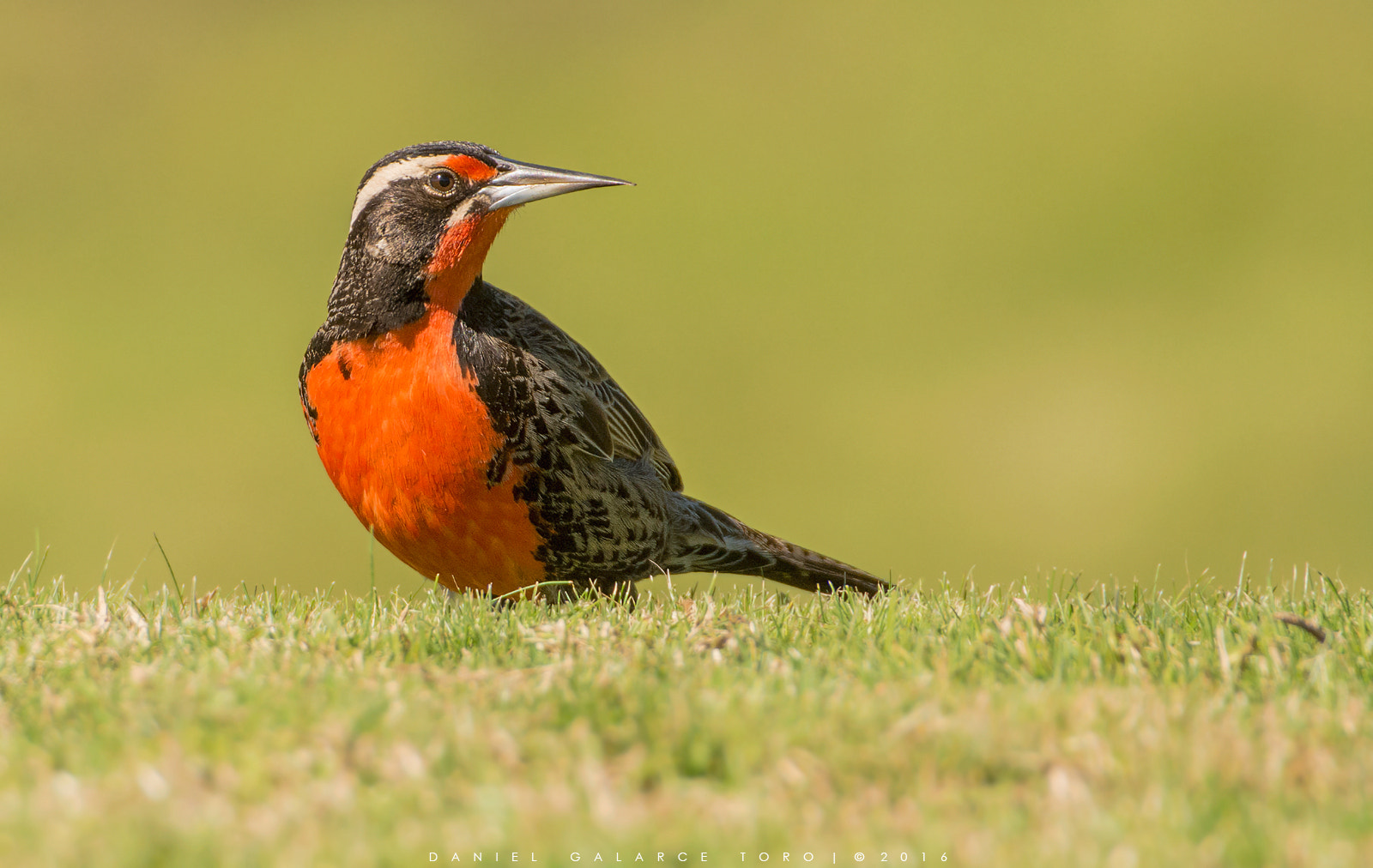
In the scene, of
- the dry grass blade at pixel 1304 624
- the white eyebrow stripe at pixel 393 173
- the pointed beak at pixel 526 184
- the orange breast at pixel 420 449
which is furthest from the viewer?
the white eyebrow stripe at pixel 393 173

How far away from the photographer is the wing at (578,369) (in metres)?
6.98

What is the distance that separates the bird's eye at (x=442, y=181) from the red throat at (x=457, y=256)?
0.19 m

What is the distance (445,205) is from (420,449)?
1.15 m

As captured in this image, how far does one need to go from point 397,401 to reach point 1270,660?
3.76 metres

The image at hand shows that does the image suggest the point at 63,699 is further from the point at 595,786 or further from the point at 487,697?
the point at 595,786

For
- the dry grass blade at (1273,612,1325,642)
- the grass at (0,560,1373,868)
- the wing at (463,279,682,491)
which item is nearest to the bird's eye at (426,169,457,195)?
the wing at (463,279,682,491)

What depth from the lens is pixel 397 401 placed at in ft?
21.1

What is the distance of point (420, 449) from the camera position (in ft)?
21.0

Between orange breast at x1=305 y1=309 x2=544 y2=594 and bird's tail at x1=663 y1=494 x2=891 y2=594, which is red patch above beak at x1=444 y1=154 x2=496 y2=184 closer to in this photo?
orange breast at x1=305 y1=309 x2=544 y2=594

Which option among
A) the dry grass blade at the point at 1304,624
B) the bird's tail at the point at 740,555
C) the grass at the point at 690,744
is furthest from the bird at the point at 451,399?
the dry grass blade at the point at 1304,624

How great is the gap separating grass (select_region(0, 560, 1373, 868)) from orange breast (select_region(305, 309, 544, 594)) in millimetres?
1579

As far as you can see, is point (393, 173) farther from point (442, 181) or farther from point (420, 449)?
point (420, 449)

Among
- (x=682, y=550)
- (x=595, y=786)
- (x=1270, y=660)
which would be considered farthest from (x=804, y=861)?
(x=682, y=550)

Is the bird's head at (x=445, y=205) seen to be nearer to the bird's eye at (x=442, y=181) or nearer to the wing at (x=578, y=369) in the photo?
the bird's eye at (x=442, y=181)
